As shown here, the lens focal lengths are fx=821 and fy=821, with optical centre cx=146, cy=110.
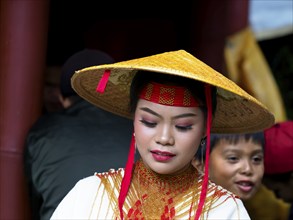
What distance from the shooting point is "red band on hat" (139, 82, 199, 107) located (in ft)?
9.05

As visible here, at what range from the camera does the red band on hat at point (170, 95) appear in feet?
9.05

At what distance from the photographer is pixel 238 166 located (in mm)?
4113

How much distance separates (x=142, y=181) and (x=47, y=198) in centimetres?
88

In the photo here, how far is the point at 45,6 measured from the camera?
4.45m

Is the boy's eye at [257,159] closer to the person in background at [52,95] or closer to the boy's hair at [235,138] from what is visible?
the boy's hair at [235,138]

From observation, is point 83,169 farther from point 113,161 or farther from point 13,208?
point 13,208

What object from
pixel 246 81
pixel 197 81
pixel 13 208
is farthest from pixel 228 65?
pixel 197 81

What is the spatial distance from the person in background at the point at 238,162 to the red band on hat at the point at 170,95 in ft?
4.32

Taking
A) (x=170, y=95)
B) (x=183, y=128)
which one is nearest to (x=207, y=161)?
(x=183, y=128)

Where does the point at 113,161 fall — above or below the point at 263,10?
below

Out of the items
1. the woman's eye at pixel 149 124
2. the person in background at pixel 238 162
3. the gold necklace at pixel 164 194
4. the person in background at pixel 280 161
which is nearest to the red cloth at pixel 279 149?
the person in background at pixel 280 161

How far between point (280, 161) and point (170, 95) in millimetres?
1848

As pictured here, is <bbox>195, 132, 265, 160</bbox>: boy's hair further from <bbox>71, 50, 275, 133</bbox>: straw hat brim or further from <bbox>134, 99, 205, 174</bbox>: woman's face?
<bbox>134, 99, 205, 174</bbox>: woman's face

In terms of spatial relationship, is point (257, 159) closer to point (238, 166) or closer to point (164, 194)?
point (238, 166)
